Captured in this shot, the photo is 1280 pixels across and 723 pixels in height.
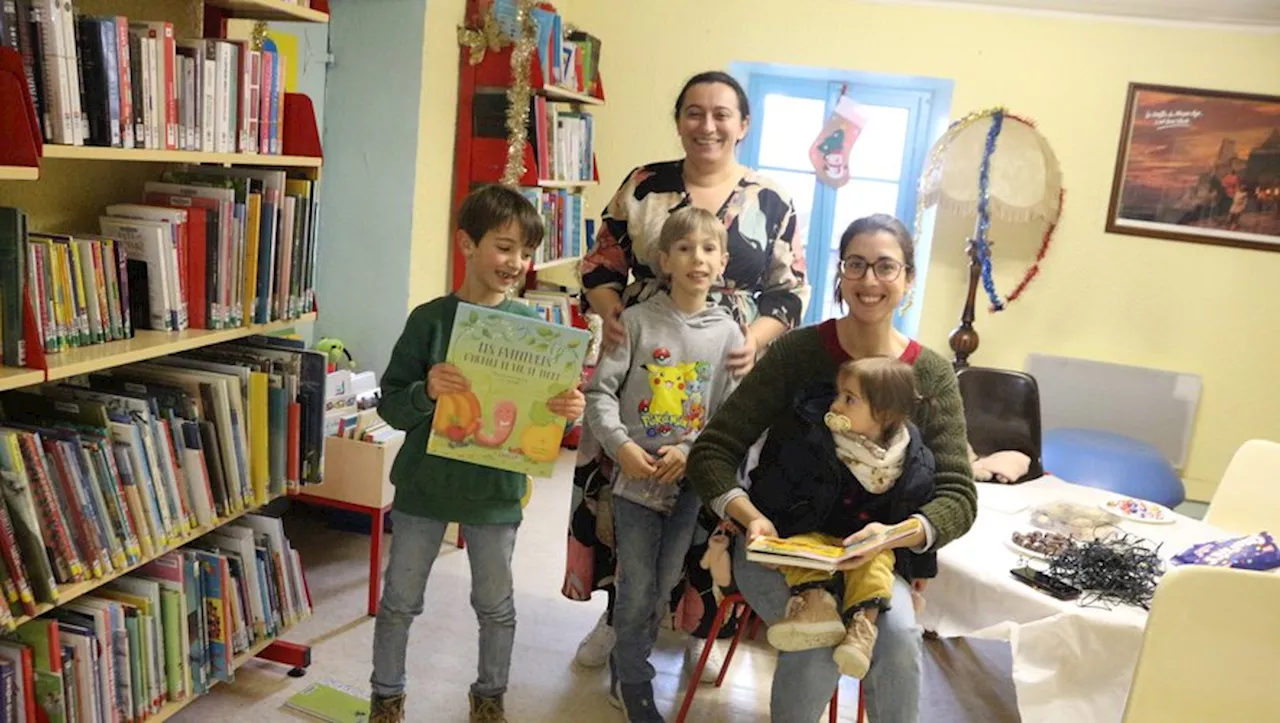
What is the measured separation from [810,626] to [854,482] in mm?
301

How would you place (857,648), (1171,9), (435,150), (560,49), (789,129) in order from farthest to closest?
(789,129) → (1171,9) → (560,49) → (435,150) → (857,648)

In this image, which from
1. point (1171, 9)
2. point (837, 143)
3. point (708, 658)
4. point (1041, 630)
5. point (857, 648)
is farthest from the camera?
point (837, 143)

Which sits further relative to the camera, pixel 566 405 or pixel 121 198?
pixel 121 198

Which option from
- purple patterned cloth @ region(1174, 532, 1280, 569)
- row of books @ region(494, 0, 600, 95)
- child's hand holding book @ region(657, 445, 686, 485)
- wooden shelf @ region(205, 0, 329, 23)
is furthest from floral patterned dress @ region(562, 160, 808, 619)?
row of books @ region(494, 0, 600, 95)

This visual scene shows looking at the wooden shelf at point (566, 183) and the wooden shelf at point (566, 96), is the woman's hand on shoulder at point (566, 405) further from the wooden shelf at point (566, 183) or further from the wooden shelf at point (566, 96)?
the wooden shelf at point (566, 96)

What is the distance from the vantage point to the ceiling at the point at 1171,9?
4.20m

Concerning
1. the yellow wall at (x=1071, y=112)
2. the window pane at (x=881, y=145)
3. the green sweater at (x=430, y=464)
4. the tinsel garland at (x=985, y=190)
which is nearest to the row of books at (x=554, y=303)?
the yellow wall at (x=1071, y=112)

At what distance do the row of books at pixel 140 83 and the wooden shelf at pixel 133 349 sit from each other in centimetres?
36

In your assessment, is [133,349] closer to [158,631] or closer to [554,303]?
[158,631]

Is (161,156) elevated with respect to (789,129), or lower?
lower

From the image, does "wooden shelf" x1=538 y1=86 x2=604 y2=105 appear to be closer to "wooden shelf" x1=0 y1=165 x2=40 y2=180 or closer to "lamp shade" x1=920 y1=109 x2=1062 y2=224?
"lamp shade" x1=920 y1=109 x2=1062 y2=224

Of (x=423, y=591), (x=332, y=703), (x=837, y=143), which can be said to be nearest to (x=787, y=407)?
(x=423, y=591)

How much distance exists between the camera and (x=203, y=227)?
79.9 inches

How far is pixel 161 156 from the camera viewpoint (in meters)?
1.87
